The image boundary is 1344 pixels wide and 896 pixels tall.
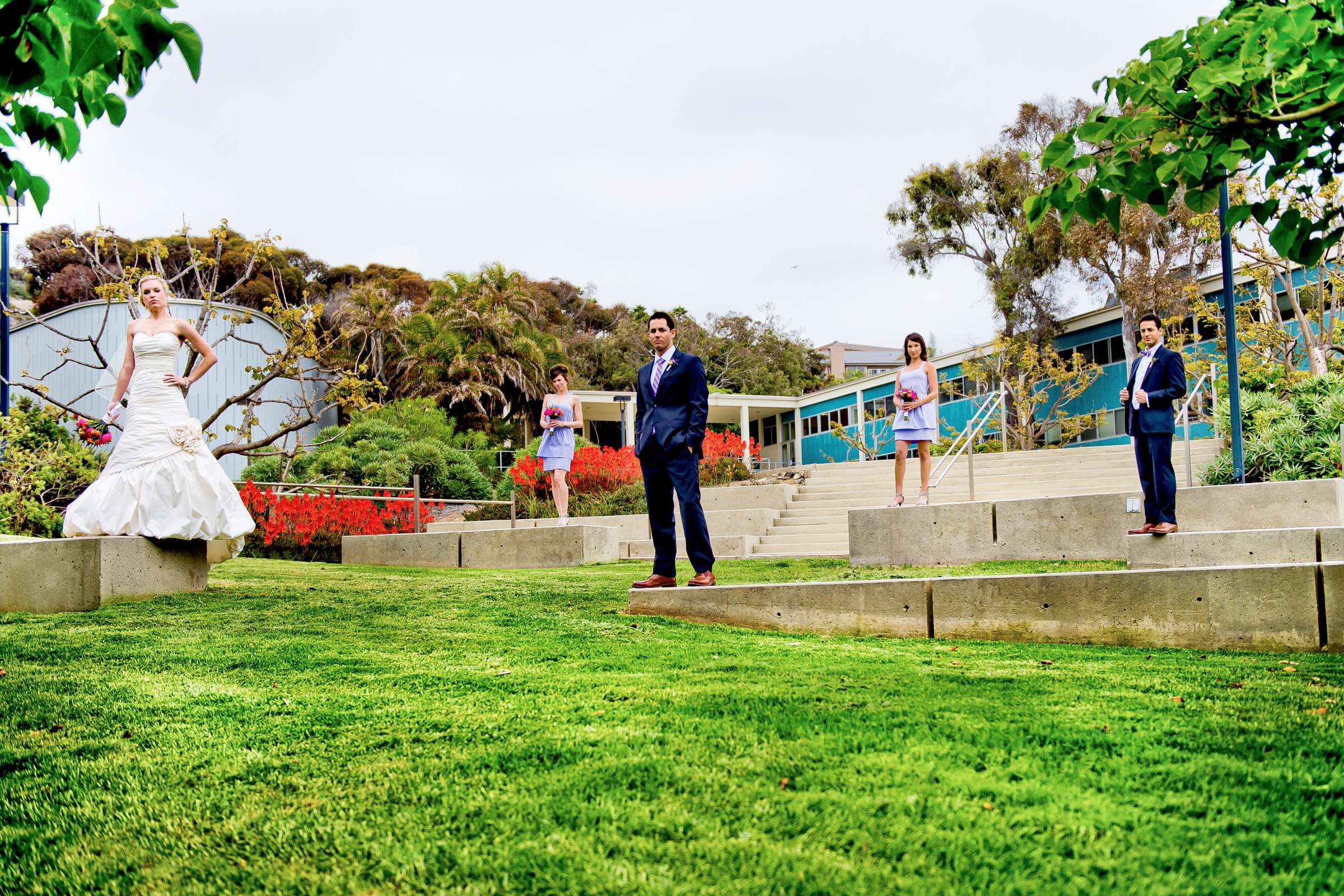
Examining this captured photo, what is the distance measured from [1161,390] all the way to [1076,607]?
10.9ft

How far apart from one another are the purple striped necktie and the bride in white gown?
311cm

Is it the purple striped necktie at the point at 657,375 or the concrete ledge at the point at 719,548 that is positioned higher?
the purple striped necktie at the point at 657,375

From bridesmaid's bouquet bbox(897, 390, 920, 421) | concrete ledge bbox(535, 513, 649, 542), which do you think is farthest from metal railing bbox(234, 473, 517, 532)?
bridesmaid's bouquet bbox(897, 390, 920, 421)

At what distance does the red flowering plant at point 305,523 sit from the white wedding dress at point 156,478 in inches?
301

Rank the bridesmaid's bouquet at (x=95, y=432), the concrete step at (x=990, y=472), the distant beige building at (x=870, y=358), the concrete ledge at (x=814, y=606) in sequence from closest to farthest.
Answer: the concrete ledge at (x=814, y=606), the bridesmaid's bouquet at (x=95, y=432), the concrete step at (x=990, y=472), the distant beige building at (x=870, y=358)

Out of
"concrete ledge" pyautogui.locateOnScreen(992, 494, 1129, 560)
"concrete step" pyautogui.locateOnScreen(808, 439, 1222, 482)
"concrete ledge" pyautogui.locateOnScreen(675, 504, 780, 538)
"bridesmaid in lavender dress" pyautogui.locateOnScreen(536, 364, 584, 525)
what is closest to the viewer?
"concrete ledge" pyautogui.locateOnScreen(992, 494, 1129, 560)

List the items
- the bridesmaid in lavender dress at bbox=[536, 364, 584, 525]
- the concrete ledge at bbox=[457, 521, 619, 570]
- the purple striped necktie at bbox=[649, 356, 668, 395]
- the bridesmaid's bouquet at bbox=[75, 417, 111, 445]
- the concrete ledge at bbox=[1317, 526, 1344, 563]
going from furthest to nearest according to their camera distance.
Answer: the concrete ledge at bbox=[457, 521, 619, 570]
the bridesmaid in lavender dress at bbox=[536, 364, 584, 525]
the bridesmaid's bouquet at bbox=[75, 417, 111, 445]
the concrete ledge at bbox=[1317, 526, 1344, 563]
the purple striped necktie at bbox=[649, 356, 668, 395]

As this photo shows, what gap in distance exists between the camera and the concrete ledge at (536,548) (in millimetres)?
11297

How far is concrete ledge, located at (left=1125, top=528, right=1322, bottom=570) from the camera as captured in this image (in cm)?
715

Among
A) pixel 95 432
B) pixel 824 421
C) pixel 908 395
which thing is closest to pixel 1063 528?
pixel 908 395

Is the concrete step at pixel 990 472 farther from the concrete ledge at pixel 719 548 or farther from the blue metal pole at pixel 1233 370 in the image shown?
the blue metal pole at pixel 1233 370

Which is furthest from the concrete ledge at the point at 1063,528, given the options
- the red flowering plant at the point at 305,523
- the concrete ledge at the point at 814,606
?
the red flowering plant at the point at 305,523

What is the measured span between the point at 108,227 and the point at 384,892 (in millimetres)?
15444

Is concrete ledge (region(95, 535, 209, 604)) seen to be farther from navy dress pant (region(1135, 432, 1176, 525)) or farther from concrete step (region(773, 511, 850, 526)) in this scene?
concrete step (region(773, 511, 850, 526))
